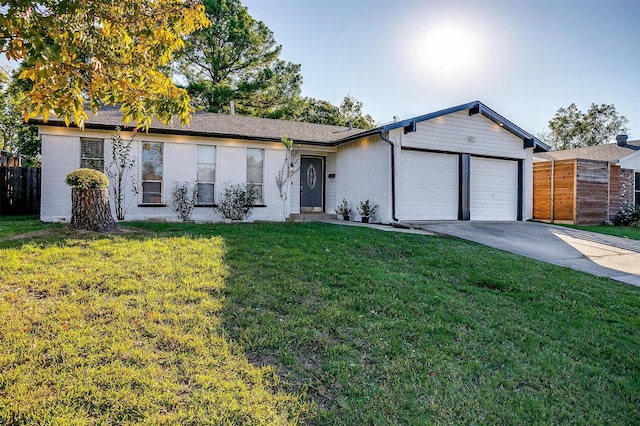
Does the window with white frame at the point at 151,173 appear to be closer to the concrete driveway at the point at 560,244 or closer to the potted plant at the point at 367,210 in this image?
the potted plant at the point at 367,210

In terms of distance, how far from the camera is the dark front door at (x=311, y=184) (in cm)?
1401

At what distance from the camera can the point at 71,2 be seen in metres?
3.10

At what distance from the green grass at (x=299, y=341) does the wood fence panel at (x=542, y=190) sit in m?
10.4

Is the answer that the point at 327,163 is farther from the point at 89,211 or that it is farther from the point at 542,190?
the point at 542,190

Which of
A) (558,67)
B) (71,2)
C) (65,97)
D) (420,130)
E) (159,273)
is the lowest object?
(159,273)

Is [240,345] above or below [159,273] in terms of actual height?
below

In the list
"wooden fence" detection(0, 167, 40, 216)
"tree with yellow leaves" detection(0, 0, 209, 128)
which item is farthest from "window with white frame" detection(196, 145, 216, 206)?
"tree with yellow leaves" detection(0, 0, 209, 128)

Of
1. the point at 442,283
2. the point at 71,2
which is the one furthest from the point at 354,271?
the point at 71,2

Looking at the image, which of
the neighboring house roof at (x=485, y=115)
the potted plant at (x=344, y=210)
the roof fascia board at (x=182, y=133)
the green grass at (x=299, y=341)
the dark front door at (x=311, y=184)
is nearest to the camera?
the green grass at (x=299, y=341)

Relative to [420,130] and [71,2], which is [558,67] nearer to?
[420,130]

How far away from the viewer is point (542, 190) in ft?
50.9

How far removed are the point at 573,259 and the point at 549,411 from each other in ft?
19.8

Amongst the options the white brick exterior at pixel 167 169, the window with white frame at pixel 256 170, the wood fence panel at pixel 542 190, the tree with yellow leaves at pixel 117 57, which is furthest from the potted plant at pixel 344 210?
the tree with yellow leaves at pixel 117 57

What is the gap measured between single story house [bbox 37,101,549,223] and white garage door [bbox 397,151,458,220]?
3 centimetres
